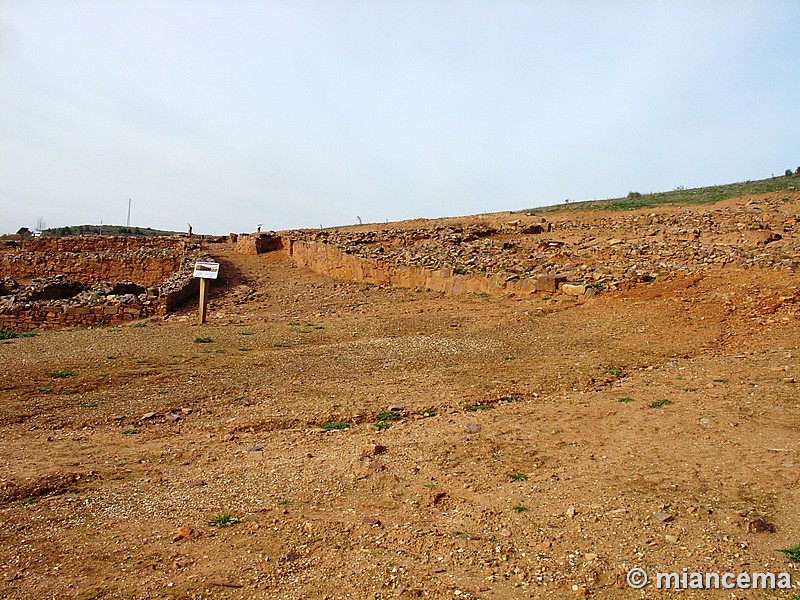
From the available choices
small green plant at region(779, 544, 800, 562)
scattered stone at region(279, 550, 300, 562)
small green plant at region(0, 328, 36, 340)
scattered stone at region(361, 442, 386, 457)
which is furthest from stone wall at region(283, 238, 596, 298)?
scattered stone at region(279, 550, 300, 562)

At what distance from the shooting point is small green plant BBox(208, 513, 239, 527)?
4168 mm

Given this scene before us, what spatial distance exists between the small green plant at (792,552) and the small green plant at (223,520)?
11.7 feet

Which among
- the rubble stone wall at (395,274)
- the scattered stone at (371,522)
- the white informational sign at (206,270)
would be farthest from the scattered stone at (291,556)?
the rubble stone wall at (395,274)

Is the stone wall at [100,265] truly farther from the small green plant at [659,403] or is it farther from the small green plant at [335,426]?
the small green plant at [659,403]

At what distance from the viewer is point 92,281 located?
71.0 feet

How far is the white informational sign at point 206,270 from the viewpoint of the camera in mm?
12281

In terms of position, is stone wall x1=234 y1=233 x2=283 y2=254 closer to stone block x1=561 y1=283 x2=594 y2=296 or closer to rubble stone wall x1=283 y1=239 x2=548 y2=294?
rubble stone wall x1=283 y1=239 x2=548 y2=294

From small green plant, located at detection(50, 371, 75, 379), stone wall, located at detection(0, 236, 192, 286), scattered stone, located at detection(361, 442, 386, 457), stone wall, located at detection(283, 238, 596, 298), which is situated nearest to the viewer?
scattered stone, located at detection(361, 442, 386, 457)

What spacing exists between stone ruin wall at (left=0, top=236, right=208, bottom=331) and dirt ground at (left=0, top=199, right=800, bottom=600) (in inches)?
151

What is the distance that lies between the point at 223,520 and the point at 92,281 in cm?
2033

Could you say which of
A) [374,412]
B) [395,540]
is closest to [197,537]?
[395,540]

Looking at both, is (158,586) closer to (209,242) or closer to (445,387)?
(445,387)

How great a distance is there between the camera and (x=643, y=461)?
503 cm

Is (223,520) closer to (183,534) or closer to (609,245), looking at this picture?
(183,534)
